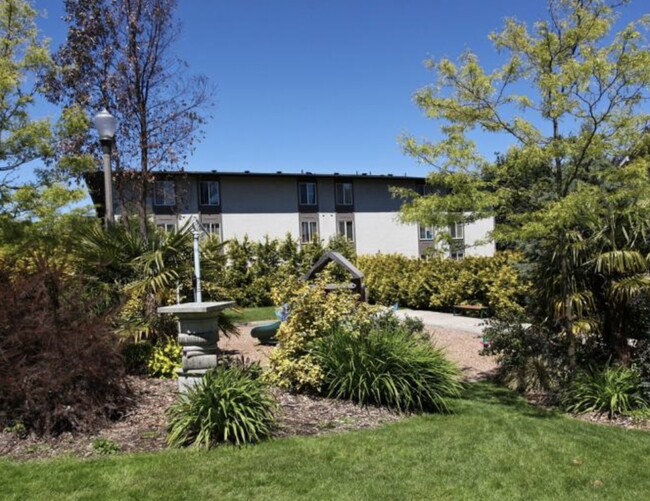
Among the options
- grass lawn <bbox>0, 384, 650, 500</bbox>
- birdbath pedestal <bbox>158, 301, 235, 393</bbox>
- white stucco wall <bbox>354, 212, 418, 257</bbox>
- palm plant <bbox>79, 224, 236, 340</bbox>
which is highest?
white stucco wall <bbox>354, 212, 418, 257</bbox>

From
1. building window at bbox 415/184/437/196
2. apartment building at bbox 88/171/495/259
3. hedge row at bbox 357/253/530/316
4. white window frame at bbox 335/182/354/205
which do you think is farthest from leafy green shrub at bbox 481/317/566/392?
white window frame at bbox 335/182/354/205

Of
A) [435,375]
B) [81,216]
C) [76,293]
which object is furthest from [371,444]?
[81,216]

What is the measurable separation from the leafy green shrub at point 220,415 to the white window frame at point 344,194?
31.5 m

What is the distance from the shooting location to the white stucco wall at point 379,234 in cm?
3759

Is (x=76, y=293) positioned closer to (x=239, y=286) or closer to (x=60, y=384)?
(x=60, y=384)

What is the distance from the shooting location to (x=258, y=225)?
34.2 meters

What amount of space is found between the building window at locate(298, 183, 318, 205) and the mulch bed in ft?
93.7

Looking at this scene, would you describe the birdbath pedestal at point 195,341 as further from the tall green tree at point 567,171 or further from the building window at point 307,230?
the building window at point 307,230

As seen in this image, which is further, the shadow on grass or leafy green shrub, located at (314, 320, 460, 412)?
the shadow on grass

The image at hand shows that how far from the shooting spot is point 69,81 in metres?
13.9

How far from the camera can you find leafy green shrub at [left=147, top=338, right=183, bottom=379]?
790 centimetres

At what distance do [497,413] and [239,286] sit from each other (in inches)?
815

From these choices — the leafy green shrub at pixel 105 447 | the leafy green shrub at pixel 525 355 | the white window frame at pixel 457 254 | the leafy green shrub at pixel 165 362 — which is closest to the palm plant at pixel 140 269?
the leafy green shrub at pixel 165 362

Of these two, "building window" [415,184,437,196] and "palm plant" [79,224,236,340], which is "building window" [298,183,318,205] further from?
"palm plant" [79,224,236,340]
